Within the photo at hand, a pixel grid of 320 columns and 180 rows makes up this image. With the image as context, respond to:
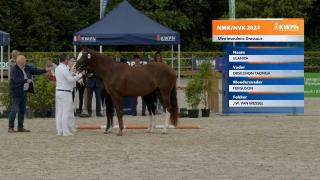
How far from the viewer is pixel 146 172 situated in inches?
449

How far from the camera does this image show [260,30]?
23.4 m

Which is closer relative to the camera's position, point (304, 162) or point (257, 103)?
point (304, 162)

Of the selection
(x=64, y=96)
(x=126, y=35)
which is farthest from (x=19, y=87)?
(x=126, y=35)

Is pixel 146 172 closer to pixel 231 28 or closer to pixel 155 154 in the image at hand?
pixel 155 154

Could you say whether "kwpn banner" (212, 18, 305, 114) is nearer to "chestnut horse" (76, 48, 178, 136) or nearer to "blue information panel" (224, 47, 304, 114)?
"blue information panel" (224, 47, 304, 114)

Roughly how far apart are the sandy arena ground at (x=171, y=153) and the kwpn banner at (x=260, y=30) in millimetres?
4026

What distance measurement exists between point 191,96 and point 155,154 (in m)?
9.45

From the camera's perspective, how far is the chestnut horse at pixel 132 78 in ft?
58.0

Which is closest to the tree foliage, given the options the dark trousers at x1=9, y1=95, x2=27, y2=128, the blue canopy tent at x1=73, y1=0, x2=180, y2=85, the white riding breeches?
the blue canopy tent at x1=73, y1=0, x2=180, y2=85

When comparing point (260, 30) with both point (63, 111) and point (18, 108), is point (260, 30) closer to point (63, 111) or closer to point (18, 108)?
point (63, 111)

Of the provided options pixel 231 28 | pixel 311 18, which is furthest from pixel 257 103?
pixel 311 18

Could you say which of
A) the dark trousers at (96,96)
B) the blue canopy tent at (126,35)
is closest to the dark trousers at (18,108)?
the dark trousers at (96,96)

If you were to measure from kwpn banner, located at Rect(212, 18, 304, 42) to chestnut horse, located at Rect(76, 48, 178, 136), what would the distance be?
5778 mm

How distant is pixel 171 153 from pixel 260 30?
10.4 metres
